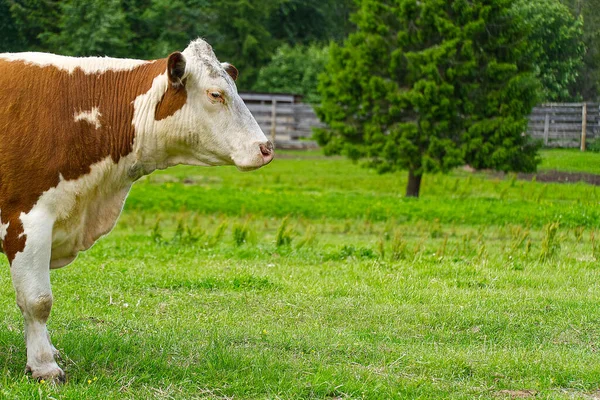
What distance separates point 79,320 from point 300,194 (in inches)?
445

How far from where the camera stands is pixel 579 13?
17.3 meters

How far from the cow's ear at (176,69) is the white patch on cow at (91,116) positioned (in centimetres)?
52

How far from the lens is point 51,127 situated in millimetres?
5695

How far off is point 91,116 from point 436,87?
494 inches

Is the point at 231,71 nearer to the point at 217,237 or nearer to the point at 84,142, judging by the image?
the point at 84,142

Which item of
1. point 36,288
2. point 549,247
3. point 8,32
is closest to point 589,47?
point 549,247

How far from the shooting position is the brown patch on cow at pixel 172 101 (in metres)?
5.93

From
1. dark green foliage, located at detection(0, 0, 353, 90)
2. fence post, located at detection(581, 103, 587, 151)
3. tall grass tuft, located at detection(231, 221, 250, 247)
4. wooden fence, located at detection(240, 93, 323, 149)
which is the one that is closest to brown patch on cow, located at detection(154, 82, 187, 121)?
tall grass tuft, located at detection(231, 221, 250, 247)

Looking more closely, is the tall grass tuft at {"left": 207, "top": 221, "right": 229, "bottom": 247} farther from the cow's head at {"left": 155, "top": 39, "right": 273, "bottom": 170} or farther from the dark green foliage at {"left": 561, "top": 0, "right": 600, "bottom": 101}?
the dark green foliage at {"left": 561, "top": 0, "right": 600, "bottom": 101}

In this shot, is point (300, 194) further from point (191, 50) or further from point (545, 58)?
point (191, 50)

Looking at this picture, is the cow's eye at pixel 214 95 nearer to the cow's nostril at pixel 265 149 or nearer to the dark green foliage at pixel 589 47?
the cow's nostril at pixel 265 149

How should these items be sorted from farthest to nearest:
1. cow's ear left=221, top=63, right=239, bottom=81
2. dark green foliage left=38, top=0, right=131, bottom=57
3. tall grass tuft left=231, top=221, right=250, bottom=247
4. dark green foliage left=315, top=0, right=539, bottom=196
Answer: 1. dark green foliage left=38, top=0, right=131, bottom=57
2. dark green foliage left=315, top=0, right=539, bottom=196
3. tall grass tuft left=231, top=221, right=250, bottom=247
4. cow's ear left=221, top=63, right=239, bottom=81

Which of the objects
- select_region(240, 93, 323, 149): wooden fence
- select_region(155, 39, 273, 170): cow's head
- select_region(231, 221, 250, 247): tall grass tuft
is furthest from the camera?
select_region(240, 93, 323, 149): wooden fence

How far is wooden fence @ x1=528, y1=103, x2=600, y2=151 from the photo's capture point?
17.1m
